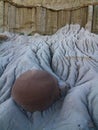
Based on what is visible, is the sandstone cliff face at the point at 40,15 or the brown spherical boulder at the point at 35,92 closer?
the brown spherical boulder at the point at 35,92

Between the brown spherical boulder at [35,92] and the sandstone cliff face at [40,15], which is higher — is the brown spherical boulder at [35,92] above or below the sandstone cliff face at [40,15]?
below

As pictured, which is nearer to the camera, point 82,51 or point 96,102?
point 96,102

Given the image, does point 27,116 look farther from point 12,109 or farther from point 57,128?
point 57,128

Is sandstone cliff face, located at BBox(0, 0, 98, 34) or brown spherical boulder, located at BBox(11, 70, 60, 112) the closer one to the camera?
brown spherical boulder, located at BBox(11, 70, 60, 112)

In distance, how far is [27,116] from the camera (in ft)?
7.60

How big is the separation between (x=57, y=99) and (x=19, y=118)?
35 cm

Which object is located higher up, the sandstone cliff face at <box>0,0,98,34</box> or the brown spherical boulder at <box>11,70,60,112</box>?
the sandstone cliff face at <box>0,0,98,34</box>

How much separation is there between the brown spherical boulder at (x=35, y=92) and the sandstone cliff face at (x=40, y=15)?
4166 mm

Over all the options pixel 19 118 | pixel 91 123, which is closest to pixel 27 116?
pixel 19 118

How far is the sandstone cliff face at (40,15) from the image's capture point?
6391 mm

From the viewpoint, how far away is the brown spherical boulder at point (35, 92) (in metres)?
2.26

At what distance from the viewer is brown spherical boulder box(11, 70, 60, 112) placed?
2256 millimetres

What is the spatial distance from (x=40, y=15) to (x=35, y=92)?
4436 millimetres

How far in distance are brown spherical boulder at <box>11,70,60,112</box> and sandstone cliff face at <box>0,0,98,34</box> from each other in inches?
164
